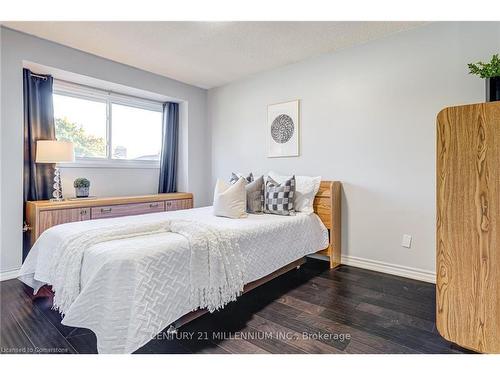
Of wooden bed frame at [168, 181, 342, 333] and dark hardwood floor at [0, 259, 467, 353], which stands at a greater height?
wooden bed frame at [168, 181, 342, 333]

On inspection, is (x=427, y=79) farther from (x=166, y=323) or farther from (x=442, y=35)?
(x=166, y=323)

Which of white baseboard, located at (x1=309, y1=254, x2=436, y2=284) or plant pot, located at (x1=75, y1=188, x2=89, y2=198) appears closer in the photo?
white baseboard, located at (x1=309, y1=254, x2=436, y2=284)

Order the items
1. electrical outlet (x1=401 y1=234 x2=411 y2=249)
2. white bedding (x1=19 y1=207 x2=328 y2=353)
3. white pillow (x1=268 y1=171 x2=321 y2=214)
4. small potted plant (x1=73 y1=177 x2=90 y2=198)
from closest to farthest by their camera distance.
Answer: white bedding (x1=19 y1=207 x2=328 y2=353)
electrical outlet (x1=401 y1=234 x2=411 y2=249)
white pillow (x1=268 y1=171 x2=321 y2=214)
small potted plant (x1=73 y1=177 x2=90 y2=198)

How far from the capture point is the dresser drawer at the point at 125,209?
10.4ft

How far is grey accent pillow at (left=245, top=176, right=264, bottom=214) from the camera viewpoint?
10.2ft

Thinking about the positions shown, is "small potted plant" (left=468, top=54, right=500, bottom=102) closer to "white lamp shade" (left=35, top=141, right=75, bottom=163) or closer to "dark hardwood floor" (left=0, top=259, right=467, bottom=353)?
"dark hardwood floor" (left=0, top=259, right=467, bottom=353)

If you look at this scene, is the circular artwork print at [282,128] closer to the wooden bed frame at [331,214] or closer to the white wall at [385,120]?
the white wall at [385,120]

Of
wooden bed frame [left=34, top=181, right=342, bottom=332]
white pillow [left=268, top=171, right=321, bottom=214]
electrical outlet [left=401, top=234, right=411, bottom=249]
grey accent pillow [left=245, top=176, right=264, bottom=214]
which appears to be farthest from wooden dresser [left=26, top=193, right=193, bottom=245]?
electrical outlet [left=401, top=234, right=411, bottom=249]

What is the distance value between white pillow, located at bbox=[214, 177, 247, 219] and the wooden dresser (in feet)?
4.17

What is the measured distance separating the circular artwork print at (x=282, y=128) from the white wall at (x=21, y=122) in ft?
4.78

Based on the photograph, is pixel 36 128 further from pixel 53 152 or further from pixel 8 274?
pixel 8 274

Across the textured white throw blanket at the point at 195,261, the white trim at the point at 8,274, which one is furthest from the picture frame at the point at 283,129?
the white trim at the point at 8,274

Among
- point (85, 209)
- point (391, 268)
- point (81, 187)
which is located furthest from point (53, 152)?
point (391, 268)

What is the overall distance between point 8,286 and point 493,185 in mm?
3719
